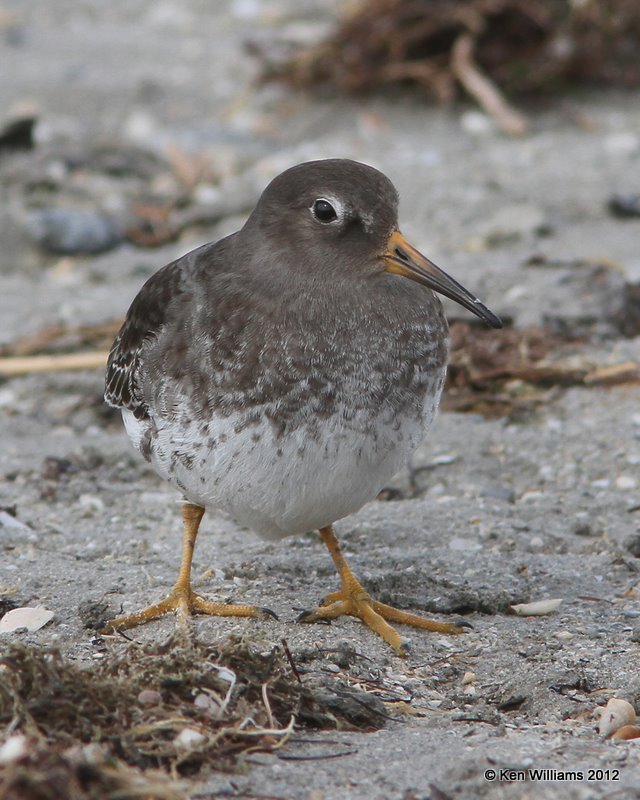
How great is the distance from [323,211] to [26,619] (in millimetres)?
2013

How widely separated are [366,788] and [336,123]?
27.9ft

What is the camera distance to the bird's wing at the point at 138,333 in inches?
225

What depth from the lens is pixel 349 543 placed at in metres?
6.40

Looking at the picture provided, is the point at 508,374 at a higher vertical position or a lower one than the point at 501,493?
higher

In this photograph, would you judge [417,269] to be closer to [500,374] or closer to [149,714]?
[149,714]

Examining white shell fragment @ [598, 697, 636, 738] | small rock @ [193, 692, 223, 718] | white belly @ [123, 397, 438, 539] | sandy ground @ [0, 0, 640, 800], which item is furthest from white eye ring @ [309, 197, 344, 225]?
white shell fragment @ [598, 697, 636, 738]

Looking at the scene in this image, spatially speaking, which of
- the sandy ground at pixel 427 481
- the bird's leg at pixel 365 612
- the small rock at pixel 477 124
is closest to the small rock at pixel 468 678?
the sandy ground at pixel 427 481

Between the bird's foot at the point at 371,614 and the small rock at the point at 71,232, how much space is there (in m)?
4.89

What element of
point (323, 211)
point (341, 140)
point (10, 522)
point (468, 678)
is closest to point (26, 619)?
point (10, 522)

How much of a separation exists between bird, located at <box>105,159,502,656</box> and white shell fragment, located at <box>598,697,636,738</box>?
37.5 inches

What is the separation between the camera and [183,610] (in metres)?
5.50

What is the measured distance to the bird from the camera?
16.6 ft

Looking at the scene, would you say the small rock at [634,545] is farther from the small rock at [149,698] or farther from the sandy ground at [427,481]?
the small rock at [149,698]

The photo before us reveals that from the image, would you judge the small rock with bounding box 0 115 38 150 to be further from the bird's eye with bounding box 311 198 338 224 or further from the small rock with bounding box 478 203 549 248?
the bird's eye with bounding box 311 198 338 224
